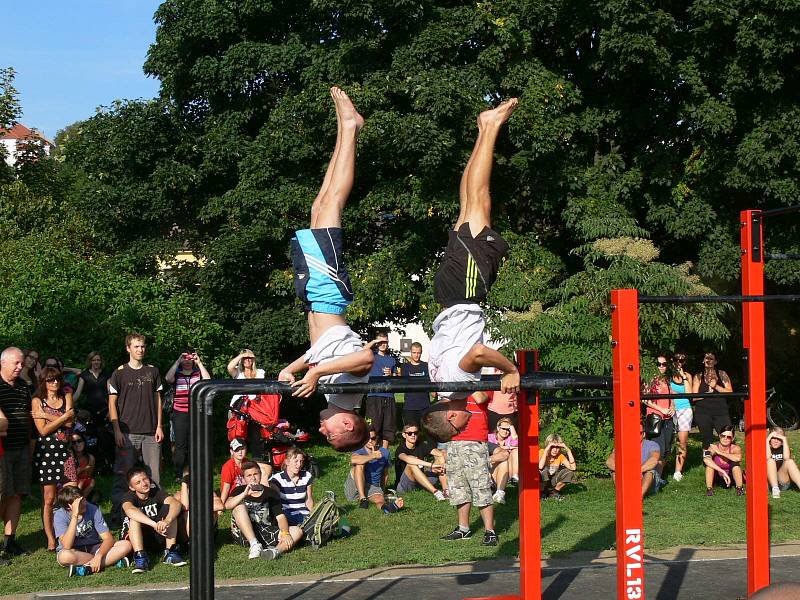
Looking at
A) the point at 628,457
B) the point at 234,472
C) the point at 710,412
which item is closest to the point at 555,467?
the point at 710,412

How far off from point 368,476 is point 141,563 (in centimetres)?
316

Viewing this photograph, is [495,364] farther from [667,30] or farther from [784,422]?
[784,422]

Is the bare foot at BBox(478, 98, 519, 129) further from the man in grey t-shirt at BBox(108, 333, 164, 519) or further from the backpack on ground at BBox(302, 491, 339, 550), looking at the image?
the man in grey t-shirt at BBox(108, 333, 164, 519)

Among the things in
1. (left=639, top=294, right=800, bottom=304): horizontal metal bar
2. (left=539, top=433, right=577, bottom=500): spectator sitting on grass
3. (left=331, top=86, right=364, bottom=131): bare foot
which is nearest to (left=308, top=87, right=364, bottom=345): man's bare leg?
(left=331, top=86, right=364, bottom=131): bare foot

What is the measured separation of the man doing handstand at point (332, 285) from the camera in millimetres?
5066

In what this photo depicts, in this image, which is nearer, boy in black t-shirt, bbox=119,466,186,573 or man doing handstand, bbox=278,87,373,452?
man doing handstand, bbox=278,87,373,452

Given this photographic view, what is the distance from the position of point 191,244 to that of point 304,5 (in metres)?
4.47

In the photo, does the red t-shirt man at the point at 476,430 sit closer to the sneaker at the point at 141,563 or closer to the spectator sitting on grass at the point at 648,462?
the spectator sitting on grass at the point at 648,462

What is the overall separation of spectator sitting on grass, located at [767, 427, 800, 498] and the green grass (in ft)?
0.41

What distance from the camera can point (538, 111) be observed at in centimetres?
1434

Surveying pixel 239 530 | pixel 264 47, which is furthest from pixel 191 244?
pixel 239 530

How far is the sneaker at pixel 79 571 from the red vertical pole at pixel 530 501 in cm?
351

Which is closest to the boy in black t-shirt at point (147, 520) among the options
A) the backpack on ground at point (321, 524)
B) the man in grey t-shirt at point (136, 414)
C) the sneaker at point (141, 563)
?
the sneaker at point (141, 563)

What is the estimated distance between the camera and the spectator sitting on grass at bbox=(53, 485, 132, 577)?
302 inches
